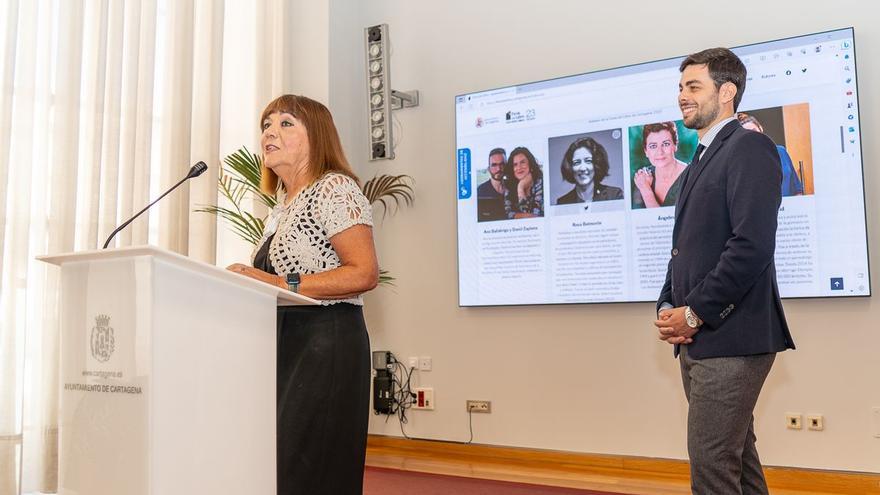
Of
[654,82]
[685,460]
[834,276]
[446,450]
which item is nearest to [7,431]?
[446,450]

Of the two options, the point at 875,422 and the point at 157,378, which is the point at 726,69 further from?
the point at 875,422

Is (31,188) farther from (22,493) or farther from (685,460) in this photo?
(685,460)

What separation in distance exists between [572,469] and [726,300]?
2339 millimetres

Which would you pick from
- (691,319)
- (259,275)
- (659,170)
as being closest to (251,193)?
(659,170)

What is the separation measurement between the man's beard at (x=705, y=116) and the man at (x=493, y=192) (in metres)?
2.24

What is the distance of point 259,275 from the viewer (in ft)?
5.88

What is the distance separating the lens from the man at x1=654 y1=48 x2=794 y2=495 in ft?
6.01

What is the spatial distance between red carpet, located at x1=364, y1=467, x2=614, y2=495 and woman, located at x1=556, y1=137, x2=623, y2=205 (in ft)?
5.18

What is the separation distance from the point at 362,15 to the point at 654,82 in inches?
88.7

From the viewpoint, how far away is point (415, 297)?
4.76 m

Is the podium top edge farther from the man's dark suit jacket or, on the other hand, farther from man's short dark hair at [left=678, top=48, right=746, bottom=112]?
man's short dark hair at [left=678, top=48, right=746, bottom=112]

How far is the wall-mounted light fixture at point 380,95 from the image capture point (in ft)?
15.7

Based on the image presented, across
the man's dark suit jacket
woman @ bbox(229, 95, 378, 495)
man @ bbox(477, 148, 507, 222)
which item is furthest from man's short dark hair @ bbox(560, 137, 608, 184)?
woman @ bbox(229, 95, 378, 495)

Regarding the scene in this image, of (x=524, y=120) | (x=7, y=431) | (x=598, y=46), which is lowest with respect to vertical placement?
(x=7, y=431)
